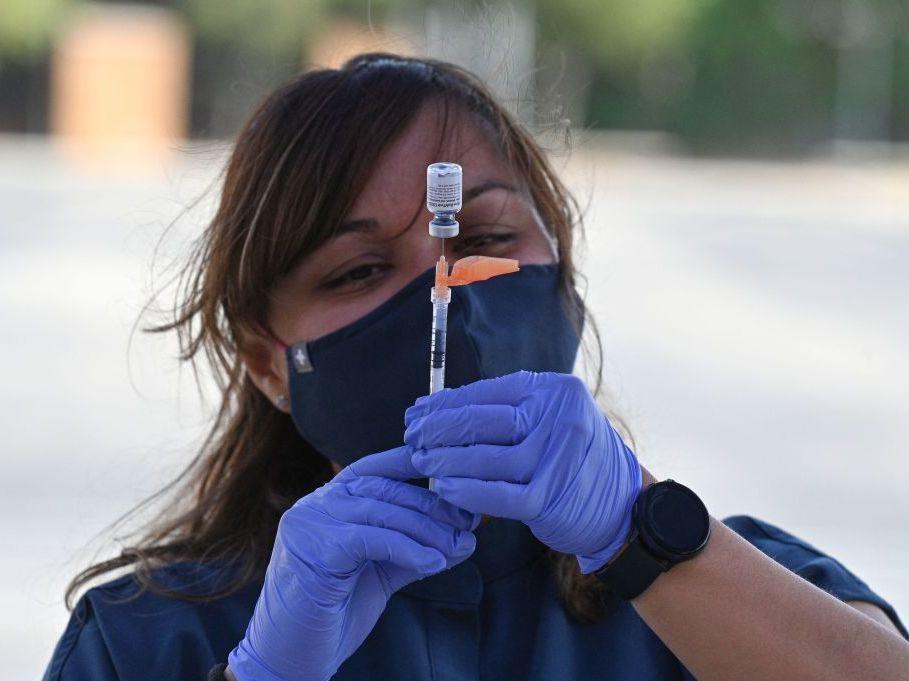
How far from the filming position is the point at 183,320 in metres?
2.24

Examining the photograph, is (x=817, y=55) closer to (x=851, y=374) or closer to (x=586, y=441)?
(x=851, y=374)

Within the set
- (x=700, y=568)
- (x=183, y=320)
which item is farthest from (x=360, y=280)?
(x=700, y=568)

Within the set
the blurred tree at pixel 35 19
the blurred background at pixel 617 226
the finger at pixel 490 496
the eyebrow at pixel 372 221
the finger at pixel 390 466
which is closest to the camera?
the finger at pixel 490 496

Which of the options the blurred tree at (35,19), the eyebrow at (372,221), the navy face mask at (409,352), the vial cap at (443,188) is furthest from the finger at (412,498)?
the blurred tree at (35,19)

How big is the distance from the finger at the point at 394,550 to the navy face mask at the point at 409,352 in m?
0.31

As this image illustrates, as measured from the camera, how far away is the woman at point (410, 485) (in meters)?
1.58

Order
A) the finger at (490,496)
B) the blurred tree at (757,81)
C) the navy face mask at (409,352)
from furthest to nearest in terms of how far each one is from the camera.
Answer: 1. the blurred tree at (757,81)
2. the navy face mask at (409,352)
3. the finger at (490,496)

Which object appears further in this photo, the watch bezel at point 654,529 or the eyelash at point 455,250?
the eyelash at point 455,250

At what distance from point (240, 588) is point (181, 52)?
25.8 meters

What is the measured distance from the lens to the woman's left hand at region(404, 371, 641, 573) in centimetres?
155

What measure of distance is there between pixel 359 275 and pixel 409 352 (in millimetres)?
182

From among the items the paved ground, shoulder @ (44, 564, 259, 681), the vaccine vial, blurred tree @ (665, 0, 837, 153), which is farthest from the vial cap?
blurred tree @ (665, 0, 837, 153)

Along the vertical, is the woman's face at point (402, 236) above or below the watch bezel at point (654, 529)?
above

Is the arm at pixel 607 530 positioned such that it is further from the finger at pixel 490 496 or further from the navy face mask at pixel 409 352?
the navy face mask at pixel 409 352
